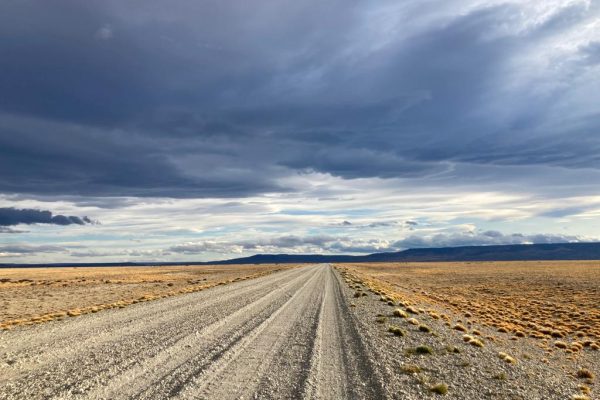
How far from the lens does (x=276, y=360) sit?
14.3m

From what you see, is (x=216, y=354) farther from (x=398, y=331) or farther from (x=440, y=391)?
(x=398, y=331)

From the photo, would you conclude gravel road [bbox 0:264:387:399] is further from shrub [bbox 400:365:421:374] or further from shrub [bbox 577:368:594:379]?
shrub [bbox 577:368:594:379]

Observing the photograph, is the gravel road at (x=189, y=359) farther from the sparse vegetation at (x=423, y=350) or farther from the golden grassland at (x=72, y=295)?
the golden grassland at (x=72, y=295)

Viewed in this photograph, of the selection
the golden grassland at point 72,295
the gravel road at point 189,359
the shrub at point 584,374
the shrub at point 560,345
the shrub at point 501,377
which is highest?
the gravel road at point 189,359

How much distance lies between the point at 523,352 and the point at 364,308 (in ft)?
39.6

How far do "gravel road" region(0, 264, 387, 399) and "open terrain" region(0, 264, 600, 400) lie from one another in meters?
0.04

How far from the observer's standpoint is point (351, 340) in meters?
18.4

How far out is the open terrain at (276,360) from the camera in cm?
1134

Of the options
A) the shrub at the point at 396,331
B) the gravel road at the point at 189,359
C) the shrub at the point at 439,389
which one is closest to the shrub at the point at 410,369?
the gravel road at the point at 189,359

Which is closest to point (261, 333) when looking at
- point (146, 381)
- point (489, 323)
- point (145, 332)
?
point (145, 332)

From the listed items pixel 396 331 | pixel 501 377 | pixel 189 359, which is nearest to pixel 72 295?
pixel 189 359

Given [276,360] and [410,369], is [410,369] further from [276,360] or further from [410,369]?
[276,360]

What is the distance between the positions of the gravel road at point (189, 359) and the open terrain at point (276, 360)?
4 cm

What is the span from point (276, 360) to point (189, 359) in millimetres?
2971
